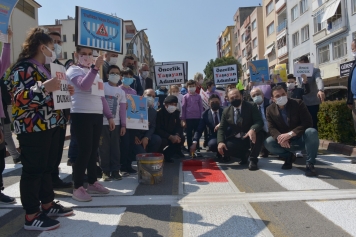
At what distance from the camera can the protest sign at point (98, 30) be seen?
203 inches

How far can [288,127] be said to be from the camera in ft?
20.5

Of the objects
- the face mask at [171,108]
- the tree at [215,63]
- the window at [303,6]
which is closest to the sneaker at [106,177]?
the face mask at [171,108]

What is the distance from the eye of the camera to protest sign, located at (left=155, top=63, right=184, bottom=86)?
35.7ft

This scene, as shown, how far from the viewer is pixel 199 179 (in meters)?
5.78

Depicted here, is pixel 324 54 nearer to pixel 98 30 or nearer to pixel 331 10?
pixel 331 10

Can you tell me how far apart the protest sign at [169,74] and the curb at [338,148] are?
4.49m

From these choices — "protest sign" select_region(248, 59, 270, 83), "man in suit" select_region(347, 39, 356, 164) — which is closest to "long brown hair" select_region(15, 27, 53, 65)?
"man in suit" select_region(347, 39, 356, 164)

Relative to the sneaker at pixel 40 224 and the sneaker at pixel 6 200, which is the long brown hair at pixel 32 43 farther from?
the sneaker at pixel 6 200

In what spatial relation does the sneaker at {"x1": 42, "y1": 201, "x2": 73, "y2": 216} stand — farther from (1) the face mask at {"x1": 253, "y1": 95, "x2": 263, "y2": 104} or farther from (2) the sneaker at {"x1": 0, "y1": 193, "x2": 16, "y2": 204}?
(1) the face mask at {"x1": 253, "y1": 95, "x2": 263, "y2": 104}

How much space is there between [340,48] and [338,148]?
26.0 meters

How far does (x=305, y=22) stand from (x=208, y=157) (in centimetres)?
3503

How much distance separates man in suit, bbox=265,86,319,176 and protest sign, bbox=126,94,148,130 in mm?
2313

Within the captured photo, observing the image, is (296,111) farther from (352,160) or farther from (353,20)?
(353,20)

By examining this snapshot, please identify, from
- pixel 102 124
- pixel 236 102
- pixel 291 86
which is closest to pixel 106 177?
pixel 102 124
